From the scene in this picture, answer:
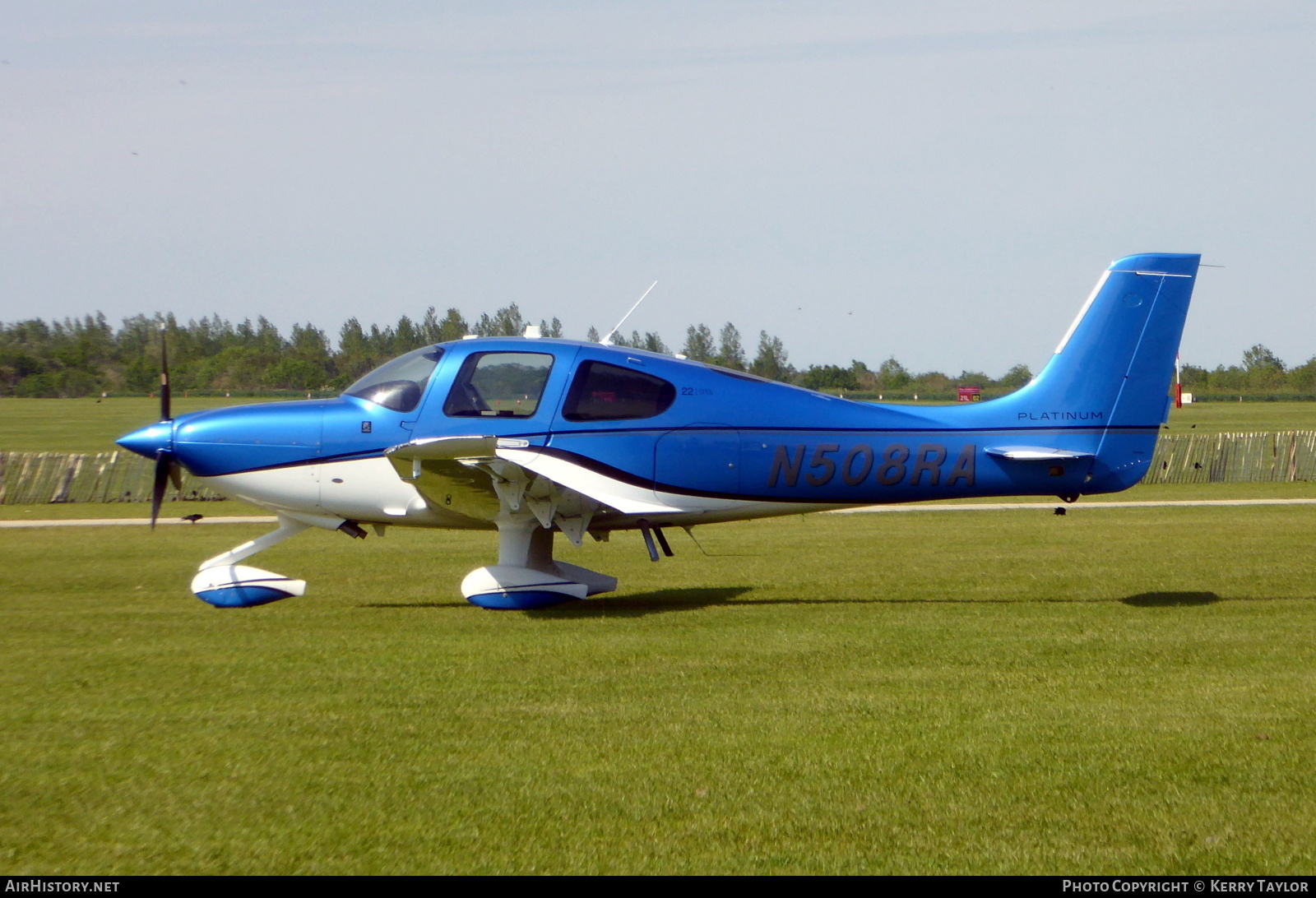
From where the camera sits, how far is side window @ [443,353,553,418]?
10.8 metres

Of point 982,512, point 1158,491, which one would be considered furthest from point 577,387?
point 1158,491

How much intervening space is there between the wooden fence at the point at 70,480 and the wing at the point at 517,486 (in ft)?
59.8

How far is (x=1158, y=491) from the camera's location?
93.6 feet

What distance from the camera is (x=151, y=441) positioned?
1102 centimetres

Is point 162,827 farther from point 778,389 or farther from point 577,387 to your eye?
point 778,389

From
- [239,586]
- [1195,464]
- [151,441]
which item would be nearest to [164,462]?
[151,441]

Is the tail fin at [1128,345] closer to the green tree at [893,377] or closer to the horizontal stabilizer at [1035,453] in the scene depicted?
the horizontal stabilizer at [1035,453]

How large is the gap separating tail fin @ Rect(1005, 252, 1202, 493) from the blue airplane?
0.02m

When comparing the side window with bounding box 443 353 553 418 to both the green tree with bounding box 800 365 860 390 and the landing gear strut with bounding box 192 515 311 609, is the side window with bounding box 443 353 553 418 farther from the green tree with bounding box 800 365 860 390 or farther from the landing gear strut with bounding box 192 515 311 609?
the green tree with bounding box 800 365 860 390

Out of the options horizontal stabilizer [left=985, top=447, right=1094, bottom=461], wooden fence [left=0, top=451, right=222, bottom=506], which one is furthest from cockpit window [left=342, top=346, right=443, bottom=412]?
wooden fence [left=0, top=451, right=222, bottom=506]

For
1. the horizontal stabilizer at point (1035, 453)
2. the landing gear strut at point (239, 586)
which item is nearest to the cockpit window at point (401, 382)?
the landing gear strut at point (239, 586)

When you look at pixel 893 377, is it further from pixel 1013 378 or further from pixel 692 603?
pixel 692 603

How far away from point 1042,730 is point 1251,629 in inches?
168

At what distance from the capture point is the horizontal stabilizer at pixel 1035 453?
10914 mm
